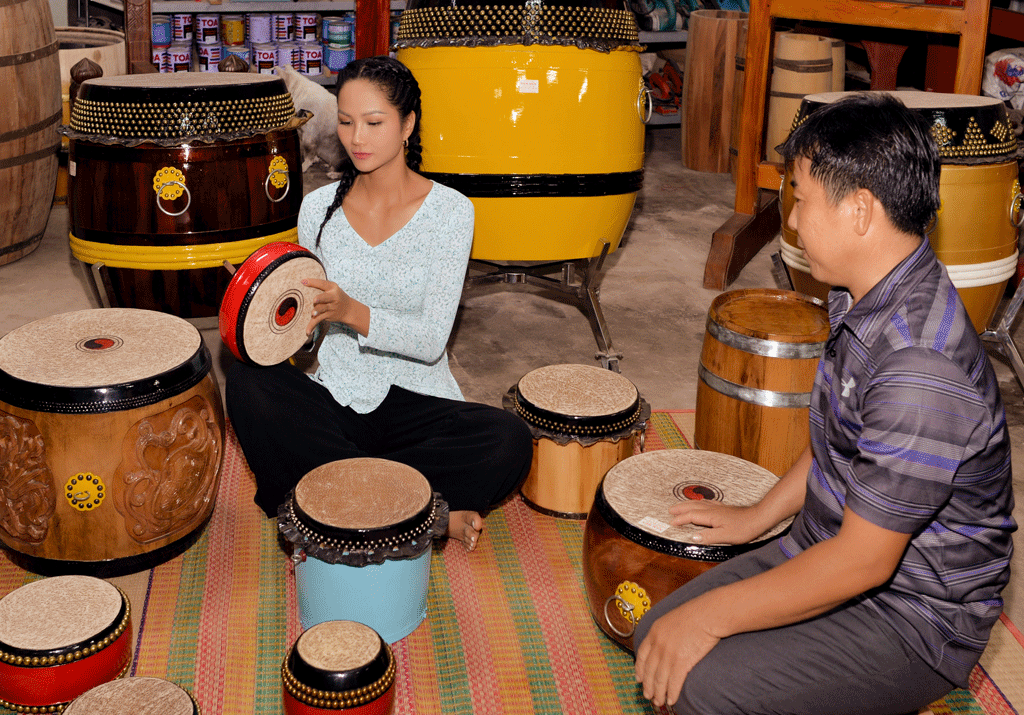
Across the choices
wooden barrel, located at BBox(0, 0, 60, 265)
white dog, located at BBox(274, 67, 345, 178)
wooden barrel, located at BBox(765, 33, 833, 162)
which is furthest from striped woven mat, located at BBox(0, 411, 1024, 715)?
white dog, located at BBox(274, 67, 345, 178)

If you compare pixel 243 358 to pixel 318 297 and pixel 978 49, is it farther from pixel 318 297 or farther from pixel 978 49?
pixel 978 49

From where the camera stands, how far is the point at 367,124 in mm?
2129

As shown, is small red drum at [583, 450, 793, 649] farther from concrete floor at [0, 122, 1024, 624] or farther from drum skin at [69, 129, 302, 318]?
drum skin at [69, 129, 302, 318]

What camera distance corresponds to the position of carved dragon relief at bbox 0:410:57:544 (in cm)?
190

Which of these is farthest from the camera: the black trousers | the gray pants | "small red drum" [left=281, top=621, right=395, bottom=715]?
the black trousers

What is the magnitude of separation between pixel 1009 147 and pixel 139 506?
2.32 metres

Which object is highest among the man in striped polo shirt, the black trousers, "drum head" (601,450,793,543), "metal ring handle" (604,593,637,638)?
the man in striped polo shirt

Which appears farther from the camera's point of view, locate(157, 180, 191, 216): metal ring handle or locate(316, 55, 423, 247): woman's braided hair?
locate(157, 180, 191, 216): metal ring handle

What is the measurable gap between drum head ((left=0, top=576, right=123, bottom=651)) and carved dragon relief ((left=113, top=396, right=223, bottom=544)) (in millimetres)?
276

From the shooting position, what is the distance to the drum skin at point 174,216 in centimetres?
263

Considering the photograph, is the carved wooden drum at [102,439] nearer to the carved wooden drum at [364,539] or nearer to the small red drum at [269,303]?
the small red drum at [269,303]

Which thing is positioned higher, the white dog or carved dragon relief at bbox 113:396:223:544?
the white dog

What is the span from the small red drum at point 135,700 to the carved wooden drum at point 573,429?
0.97m

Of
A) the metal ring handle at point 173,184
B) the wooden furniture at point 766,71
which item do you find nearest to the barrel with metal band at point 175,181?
the metal ring handle at point 173,184
